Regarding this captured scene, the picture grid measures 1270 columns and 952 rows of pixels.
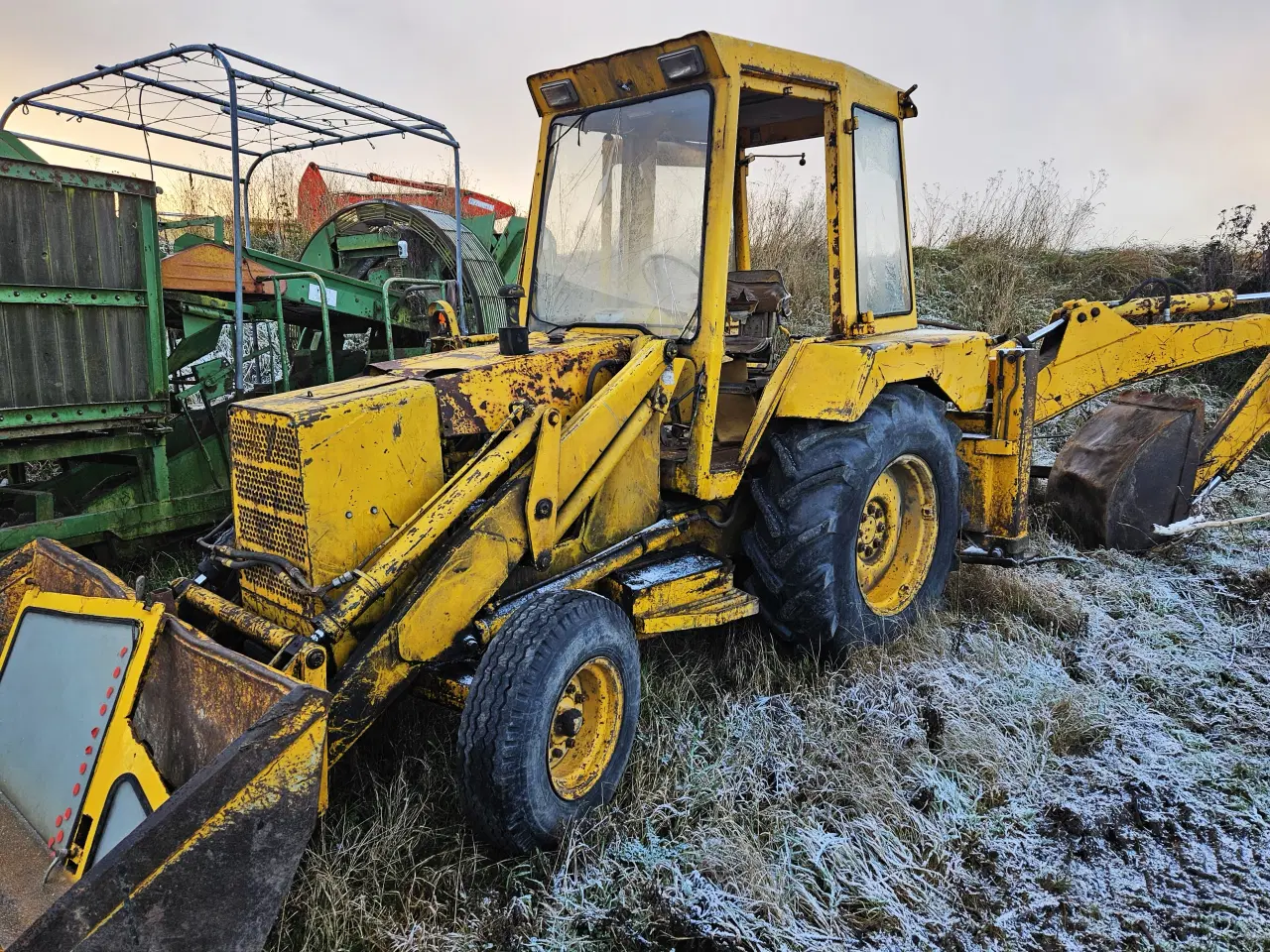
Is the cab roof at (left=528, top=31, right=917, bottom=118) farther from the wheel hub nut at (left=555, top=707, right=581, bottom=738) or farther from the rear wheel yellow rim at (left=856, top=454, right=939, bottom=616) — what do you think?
the wheel hub nut at (left=555, top=707, right=581, bottom=738)

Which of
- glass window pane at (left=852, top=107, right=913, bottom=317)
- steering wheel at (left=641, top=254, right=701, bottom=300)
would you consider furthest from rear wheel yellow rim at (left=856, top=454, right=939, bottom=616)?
steering wheel at (left=641, top=254, right=701, bottom=300)

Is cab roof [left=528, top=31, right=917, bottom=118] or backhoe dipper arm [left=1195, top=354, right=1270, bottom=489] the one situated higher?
cab roof [left=528, top=31, right=917, bottom=118]

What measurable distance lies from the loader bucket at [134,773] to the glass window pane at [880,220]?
2991 mm

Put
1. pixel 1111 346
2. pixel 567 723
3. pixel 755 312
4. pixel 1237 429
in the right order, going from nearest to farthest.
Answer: pixel 567 723
pixel 755 312
pixel 1111 346
pixel 1237 429

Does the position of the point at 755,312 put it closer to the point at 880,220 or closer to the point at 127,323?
the point at 880,220

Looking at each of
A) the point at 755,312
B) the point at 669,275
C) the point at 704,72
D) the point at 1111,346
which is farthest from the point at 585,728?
the point at 1111,346

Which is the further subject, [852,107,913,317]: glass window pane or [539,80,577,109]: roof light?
[852,107,913,317]: glass window pane

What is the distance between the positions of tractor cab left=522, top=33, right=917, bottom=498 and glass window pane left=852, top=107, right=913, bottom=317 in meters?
0.01

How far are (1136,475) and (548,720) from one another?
424 centimetres

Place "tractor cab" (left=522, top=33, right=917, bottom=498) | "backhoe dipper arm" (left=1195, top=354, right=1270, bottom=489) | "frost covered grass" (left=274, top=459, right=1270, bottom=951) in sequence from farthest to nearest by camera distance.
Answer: "backhoe dipper arm" (left=1195, top=354, right=1270, bottom=489) → "tractor cab" (left=522, top=33, right=917, bottom=498) → "frost covered grass" (left=274, top=459, right=1270, bottom=951)

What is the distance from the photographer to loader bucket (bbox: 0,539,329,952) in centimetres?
181

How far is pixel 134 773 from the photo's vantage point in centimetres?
229

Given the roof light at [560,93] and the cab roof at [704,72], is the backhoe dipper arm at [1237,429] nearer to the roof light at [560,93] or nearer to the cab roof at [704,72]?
the cab roof at [704,72]

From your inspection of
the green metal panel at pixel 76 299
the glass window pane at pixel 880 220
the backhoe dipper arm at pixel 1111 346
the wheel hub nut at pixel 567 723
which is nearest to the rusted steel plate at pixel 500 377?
the wheel hub nut at pixel 567 723
